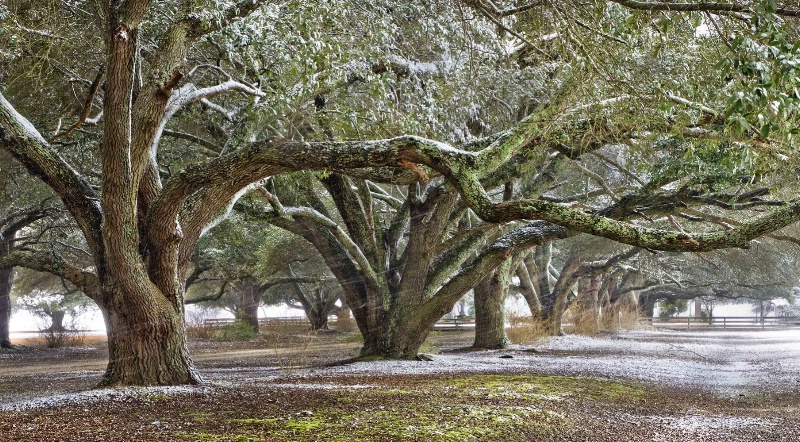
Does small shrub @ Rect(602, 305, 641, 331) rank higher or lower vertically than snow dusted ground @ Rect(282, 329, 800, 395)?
higher

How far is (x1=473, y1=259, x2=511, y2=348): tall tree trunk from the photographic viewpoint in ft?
57.6

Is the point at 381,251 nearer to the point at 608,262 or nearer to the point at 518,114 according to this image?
the point at 518,114

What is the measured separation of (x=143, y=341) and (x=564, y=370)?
6857mm

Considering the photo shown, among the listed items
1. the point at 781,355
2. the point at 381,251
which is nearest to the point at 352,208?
the point at 381,251

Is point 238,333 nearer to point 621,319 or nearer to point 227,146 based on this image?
point 621,319

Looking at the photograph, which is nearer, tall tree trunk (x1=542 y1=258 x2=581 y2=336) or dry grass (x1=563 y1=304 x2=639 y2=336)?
tall tree trunk (x1=542 y1=258 x2=581 y2=336)

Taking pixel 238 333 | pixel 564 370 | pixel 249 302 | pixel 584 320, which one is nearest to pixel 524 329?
pixel 584 320

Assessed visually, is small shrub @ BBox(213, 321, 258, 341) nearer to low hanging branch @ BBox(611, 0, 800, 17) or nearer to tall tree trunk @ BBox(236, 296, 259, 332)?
tall tree trunk @ BBox(236, 296, 259, 332)

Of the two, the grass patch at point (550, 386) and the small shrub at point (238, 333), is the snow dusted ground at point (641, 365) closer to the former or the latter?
the grass patch at point (550, 386)

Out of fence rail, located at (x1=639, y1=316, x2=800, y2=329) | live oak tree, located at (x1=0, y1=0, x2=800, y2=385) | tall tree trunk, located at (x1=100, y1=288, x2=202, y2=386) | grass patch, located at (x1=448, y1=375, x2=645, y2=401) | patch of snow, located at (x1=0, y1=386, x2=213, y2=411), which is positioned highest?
live oak tree, located at (x1=0, y1=0, x2=800, y2=385)

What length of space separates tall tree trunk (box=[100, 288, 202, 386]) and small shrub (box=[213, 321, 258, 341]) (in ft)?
64.4

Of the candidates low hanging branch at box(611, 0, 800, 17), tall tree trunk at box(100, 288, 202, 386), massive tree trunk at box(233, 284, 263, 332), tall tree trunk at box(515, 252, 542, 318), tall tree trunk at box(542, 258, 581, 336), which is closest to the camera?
low hanging branch at box(611, 0, 800, 17)

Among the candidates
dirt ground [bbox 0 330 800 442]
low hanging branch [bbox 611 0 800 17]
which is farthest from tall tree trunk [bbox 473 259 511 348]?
low hanging branch [bbox 611 0 800 17]

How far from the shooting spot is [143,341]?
26.0ft
